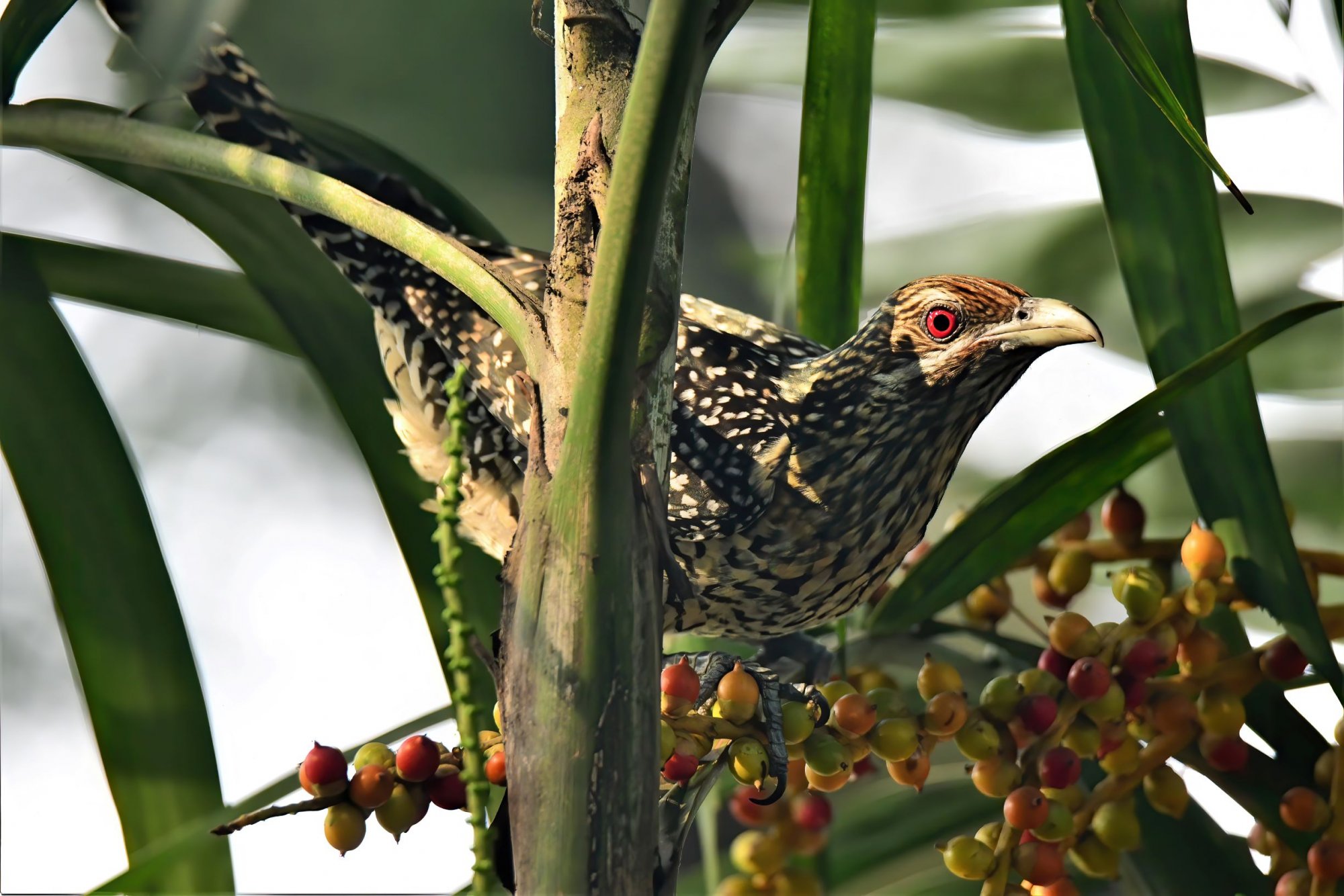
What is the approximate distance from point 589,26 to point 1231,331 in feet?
1.33

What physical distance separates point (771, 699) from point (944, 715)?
0.36 feet

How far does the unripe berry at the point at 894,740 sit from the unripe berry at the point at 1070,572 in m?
0.21

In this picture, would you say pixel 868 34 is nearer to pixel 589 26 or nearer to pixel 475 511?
pixel 589 26

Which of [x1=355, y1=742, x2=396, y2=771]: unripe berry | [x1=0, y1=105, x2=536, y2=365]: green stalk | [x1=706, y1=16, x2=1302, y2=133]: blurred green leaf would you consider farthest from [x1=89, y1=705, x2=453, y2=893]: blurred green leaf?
[x1=706, y1=16, x2=1302, y2=133]: blurred green leaf

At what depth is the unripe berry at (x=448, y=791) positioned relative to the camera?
1.78ft

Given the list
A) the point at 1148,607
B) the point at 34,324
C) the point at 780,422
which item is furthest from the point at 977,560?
the point at 34,324

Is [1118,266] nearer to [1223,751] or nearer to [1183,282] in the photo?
[1183,282]

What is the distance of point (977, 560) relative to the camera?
2.29ft

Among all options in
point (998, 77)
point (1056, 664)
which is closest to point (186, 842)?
point (1056, 664)

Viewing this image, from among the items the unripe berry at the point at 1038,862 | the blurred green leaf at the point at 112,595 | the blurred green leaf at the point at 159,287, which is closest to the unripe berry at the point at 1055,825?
the unripe berry at the point at 1038,862

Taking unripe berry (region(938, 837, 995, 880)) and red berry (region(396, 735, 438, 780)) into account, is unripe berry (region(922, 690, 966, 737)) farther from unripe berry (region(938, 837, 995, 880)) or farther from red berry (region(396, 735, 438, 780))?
red berry (region(396, 735, 438, 780))

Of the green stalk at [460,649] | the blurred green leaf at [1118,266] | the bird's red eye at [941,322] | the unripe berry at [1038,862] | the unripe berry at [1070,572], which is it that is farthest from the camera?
the blurred green leaf at [1118,266]

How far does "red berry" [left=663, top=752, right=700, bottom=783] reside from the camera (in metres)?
0.57

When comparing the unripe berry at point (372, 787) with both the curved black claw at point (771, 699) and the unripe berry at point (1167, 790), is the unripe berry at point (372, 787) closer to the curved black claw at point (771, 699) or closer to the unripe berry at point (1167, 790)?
the curved black claw at point (771, 699)
